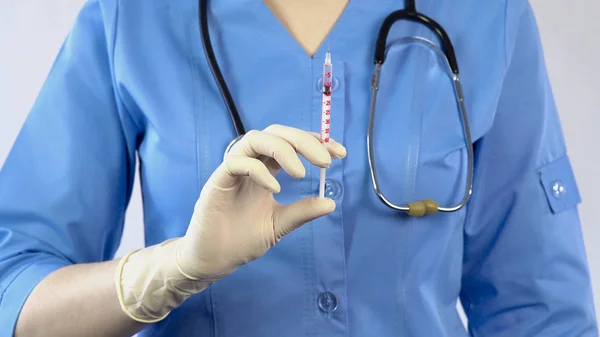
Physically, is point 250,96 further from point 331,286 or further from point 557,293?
point 557,293

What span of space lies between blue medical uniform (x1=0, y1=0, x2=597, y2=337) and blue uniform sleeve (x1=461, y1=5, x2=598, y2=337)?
0.10 ft

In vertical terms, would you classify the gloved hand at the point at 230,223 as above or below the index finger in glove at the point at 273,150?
below

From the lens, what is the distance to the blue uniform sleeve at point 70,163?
0.81 meters

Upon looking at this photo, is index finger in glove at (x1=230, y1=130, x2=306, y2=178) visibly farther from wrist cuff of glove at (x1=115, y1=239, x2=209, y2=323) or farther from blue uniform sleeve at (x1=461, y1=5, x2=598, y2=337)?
blue uniform sleeve at (x1=461, y1=5, x2=598, y2=337)

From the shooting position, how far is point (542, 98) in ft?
2.98

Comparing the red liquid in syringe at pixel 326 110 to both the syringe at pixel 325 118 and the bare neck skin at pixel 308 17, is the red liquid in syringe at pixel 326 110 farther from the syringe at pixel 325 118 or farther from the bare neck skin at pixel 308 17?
the bare neck skin at pixel 308 17

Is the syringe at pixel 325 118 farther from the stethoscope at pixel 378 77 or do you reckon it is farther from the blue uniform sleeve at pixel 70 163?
the blue uniform sleeve at pixel 70 163

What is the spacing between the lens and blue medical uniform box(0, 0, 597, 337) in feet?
2.64

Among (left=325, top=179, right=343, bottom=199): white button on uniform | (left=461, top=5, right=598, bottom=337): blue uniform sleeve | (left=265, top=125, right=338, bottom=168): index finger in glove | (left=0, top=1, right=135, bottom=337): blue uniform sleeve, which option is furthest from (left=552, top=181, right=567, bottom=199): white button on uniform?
(left=0, top=1, right=135, bottom=337): blue uniform sleeve

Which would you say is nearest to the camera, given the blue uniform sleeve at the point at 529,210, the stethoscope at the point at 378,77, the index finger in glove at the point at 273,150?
the index finger in glove at the point at 273,150

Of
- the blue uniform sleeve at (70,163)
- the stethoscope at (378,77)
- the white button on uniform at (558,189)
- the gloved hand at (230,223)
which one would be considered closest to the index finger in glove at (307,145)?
the gloved hand at (230,223)

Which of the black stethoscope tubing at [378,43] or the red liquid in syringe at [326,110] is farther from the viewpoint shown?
the black stethoscope tubing at [378,43]

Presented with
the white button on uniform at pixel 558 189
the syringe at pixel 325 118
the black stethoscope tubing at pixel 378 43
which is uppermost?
the black stethoscope tubing at pixel 378 43

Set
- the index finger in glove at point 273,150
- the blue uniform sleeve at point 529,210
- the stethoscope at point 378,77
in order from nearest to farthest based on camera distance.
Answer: the index finger in glove at point 273,150
the stethoscope at point 378,77
the blue uniform sleeve at point 529,210
